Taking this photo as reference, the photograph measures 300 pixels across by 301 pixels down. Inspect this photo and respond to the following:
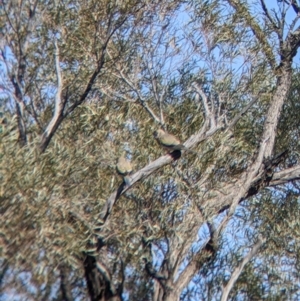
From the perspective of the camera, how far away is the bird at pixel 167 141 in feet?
27.5

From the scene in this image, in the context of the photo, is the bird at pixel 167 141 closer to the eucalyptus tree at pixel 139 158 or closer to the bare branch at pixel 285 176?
the eucalyptus tree at pixel 139 158

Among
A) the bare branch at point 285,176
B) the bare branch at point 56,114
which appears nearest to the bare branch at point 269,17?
the bare branch at point 285,176

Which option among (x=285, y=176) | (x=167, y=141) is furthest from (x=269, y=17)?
(x=167, y=141)

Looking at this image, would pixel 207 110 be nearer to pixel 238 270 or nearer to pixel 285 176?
pixel 238 270

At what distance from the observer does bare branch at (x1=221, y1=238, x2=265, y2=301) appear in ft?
31.6

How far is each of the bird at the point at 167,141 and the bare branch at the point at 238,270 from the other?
72.6 inches

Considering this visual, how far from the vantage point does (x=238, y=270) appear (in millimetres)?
9844

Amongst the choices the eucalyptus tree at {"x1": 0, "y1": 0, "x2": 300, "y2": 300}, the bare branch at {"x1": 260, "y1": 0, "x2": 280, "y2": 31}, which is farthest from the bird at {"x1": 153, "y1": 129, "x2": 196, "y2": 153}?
the bare branch at {"x1": 260, "y1": 0, "x2": 280, "y2": 31}

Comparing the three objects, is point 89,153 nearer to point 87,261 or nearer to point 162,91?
point 87,261

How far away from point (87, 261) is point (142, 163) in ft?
4.80

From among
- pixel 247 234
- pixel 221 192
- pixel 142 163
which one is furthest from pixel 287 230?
pixel 142 163

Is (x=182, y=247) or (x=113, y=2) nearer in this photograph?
(x=113, y=2)

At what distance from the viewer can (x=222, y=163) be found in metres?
9.99

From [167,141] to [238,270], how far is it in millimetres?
2219
